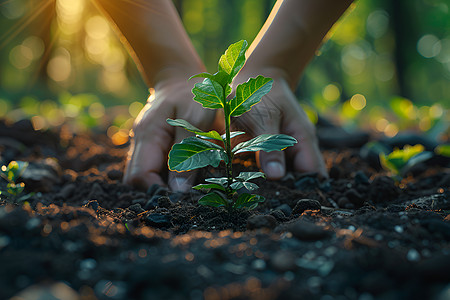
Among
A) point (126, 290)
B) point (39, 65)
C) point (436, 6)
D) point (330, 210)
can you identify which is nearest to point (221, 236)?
point (126, 290)

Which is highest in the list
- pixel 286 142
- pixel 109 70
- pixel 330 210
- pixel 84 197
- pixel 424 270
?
pixel 109 70

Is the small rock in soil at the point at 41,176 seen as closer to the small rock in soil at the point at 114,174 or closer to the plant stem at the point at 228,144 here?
the small rock in soil at the point at 114,174

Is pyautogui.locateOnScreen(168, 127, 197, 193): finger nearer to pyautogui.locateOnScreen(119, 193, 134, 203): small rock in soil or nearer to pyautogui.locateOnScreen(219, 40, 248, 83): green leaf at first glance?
pyautogui.locateOnScreen(119, 193, 134, 203): small rock in soil

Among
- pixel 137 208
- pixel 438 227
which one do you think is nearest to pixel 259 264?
pixel 438 227

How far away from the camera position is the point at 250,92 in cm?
141

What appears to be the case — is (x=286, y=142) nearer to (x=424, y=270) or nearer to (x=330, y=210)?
(x=330, y=210)

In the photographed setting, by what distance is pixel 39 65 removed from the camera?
46.4ft

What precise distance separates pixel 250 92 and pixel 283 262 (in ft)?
2.40

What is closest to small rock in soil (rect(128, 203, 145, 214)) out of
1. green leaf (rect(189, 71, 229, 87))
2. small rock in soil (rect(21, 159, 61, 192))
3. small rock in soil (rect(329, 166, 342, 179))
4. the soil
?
the soil

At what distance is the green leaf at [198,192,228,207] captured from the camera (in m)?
1.44

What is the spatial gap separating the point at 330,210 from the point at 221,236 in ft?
2.37

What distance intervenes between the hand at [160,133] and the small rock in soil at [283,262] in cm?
113

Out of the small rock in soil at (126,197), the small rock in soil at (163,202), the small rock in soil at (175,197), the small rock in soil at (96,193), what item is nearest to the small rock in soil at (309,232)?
the small rock in soil at (163,202)

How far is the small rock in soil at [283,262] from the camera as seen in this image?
2.96 feet
